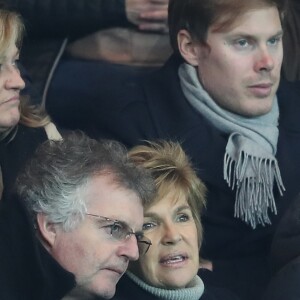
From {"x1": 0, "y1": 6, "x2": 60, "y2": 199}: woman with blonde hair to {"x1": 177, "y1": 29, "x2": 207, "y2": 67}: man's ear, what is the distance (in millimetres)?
496

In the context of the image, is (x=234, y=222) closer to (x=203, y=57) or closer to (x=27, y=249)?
(x=203, y=57)

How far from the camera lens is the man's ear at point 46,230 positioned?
3.09m

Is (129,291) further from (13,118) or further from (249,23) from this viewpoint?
(249,23)

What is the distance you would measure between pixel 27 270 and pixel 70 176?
25 centimetres

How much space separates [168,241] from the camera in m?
3.29

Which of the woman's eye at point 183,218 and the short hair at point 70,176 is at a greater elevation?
the short hair at point 70,176

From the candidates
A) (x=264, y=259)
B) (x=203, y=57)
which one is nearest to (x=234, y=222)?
(x=264, y=259)

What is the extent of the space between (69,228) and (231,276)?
825 mm

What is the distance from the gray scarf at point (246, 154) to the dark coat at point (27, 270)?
36.4 inches

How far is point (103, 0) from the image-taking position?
415 cm

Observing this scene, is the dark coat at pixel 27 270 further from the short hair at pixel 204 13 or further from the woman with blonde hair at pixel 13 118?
the short hair at pixel 204 13

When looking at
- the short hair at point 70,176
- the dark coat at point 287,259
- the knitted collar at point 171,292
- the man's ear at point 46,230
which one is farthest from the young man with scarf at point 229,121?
the man's ear at point 46,230

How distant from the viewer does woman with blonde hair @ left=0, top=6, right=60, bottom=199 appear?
139 inches

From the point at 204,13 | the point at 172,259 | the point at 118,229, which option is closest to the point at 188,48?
the point at 204,13
